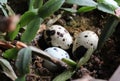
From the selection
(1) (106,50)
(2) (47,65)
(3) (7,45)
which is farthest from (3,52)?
(1) (106,50)

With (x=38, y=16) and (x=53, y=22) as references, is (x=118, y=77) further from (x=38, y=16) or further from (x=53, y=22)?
(x=53, y=22)

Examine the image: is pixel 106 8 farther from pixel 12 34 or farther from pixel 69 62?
pixel 12 34

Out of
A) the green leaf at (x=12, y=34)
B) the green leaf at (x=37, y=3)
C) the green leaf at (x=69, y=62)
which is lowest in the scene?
the green leaf at (x=69, y=62)

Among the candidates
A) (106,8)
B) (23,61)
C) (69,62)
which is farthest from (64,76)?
(106,8)

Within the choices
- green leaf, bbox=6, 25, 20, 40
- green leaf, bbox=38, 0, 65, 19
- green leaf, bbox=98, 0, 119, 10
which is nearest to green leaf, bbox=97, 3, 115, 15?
green leaf, bbox=98, 0, 119, 10

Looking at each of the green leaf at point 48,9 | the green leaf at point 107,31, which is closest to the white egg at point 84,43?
the green leaf at point 107,31

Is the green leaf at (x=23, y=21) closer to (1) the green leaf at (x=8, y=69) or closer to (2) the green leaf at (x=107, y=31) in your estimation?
(1) the green leaf at (x=8, y=69)

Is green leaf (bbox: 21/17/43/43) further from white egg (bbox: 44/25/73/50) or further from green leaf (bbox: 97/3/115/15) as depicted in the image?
green leaf (bbox: 97/3/115/15)

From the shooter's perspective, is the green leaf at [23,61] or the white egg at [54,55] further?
the white egg at [54,55]
